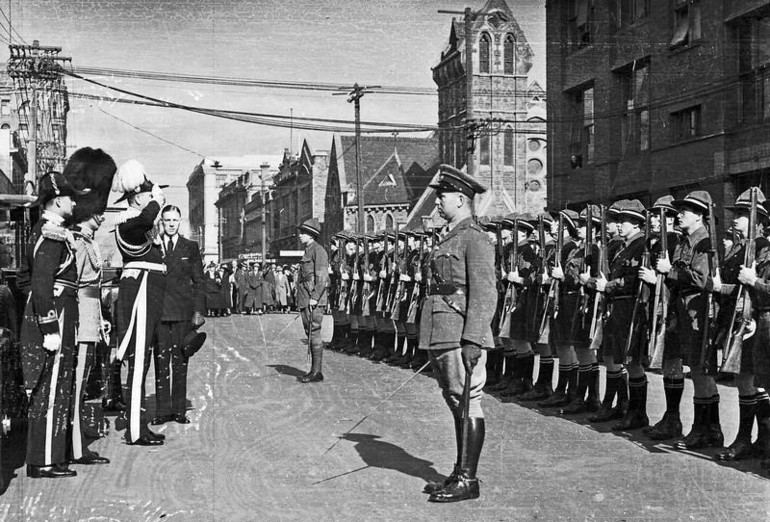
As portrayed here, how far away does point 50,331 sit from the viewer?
5.95 meters

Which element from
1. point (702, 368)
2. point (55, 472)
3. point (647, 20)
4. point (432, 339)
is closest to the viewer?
point (432, 339)

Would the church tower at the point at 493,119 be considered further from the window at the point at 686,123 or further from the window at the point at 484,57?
the window at the point at 686,123

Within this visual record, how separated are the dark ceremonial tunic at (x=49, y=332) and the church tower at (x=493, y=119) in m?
7.48

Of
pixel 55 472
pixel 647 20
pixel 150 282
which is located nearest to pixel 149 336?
pixel 150 282

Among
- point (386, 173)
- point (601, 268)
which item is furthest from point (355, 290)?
point (386, 173)

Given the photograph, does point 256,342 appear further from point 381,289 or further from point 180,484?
point 180,484

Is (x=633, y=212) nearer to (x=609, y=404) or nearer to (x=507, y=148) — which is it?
(x=609, y=404)

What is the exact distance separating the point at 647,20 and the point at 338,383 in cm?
963

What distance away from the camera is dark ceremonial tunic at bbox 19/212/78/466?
6.01m

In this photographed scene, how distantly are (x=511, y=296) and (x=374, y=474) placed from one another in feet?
14.6

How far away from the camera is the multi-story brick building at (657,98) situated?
50.8 ft

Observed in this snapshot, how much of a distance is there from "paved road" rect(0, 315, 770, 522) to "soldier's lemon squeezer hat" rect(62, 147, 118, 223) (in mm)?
1852

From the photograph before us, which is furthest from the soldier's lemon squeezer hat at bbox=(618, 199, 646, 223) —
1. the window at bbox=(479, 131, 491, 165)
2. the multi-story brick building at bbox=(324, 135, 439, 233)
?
the multi-story brick building at bbox=(324, 135, 439, 233)

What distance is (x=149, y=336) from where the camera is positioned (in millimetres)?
→ 7520
